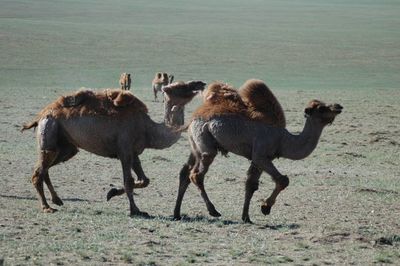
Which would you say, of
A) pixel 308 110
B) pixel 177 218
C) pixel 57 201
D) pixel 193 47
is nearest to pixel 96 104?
pixel 57 201

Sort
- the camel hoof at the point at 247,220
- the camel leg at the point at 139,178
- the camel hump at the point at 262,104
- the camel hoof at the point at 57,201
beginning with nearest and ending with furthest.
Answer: the camel hoof at the point at 247,220 → the camel hump at the point at 262,104 → the camel leg at the point at 139,178 → the camel hoof at the point at 57,201

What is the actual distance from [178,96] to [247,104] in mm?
847

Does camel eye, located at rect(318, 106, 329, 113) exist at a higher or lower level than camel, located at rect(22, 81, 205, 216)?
higher

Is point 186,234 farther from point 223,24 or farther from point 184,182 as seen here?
point 223,24

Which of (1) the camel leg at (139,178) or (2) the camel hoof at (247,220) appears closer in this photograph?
(2) the camel hoof at (247,220)

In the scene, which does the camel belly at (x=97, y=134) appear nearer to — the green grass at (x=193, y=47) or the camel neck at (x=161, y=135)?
the camel neck at (x=161, y=135)

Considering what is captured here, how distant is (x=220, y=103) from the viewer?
11.4m

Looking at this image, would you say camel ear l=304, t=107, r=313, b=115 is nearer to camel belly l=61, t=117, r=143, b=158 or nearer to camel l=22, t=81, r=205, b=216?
camel l=22, t=81, r=205, b=216

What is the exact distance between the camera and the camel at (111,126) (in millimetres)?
11562

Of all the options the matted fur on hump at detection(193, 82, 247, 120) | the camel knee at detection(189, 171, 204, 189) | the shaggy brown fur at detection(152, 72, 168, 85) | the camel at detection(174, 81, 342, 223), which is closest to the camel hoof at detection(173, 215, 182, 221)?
the camel at detection(174, 81, 342, 223)

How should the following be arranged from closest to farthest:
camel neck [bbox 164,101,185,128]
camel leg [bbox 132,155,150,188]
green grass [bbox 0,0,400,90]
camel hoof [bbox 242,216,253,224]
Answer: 1. camel hoof [bbox 242,216,253,224]
2. camel leg [bbox 132,155,150,188]
3. camel neck [bbox 164,101,185,128]
4. green grass [bbox 0,0,400,90]

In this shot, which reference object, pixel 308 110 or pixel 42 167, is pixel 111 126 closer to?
pixel 42 167

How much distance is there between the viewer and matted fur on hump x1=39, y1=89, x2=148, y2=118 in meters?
11.6

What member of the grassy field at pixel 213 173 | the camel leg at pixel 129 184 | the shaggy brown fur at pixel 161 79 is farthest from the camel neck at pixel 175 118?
the shaggy brown fur at pixel 161 79
